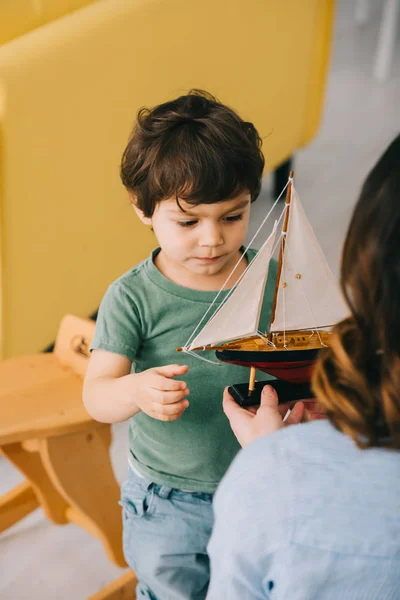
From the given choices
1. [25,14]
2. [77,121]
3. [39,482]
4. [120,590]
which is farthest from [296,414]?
[25,14]

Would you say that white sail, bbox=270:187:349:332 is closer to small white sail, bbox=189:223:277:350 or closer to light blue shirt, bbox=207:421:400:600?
small white sail, bbox=189:223:277:350

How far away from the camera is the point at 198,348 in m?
0.65

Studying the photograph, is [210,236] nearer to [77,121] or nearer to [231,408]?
[231,408]

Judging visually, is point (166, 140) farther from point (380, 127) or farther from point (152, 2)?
point (380, 127)

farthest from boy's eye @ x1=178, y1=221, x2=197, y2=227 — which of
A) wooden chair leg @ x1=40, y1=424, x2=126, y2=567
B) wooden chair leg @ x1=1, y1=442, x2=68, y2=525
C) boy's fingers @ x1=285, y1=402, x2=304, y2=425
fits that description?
wooden chair leg @ x1=1, y1=442, x2=68, y2=525

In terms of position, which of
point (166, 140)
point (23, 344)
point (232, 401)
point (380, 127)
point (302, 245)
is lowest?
point (23, 344)

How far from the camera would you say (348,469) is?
0.42 meters

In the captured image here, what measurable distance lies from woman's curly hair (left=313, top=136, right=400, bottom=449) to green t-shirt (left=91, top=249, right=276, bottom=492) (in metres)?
0.32

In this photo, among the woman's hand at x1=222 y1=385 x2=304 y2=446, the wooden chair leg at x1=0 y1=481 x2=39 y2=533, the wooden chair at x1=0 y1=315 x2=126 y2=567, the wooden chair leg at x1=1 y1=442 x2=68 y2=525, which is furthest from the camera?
the wooden chair leg at x1=0 y1=481 x2=39 y2=533

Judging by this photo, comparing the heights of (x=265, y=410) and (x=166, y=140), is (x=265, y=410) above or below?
below

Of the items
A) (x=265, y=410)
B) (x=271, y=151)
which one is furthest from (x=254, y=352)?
(x=271, y=151)

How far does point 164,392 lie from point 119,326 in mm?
132

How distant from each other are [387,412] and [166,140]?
0.41 metres

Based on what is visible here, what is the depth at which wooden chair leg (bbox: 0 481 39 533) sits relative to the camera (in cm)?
127
